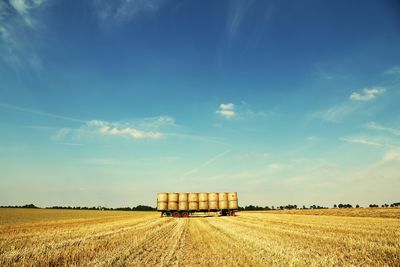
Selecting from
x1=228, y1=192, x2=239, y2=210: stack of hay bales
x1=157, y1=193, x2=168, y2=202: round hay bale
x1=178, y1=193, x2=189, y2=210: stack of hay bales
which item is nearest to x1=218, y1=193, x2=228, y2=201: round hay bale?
x1=228, y1=192, x2=239, y2=210: stack of hay bales

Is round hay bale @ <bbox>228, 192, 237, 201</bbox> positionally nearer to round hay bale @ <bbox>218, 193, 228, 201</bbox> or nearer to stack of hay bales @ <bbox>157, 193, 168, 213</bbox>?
round hay bale @ <bbox>218, 193, 228, 201</bbox>

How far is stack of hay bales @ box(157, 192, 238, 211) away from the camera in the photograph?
43469 mm

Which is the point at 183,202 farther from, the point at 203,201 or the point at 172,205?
the point at 203,201

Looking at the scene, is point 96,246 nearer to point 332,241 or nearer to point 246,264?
point 246,264

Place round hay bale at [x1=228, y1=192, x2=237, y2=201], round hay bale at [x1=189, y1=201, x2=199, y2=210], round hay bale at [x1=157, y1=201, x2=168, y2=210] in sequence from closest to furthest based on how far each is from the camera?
round hay bale at [x1=157, y1=201, x2=168, y2=210]
round hay bale at [x1=189, y1=201, x2=199, y2=210]
round hay bale at [x1=228, y1=192, x2=237, y2=201]

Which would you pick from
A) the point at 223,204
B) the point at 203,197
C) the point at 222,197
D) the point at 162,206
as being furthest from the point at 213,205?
the point at 162,206

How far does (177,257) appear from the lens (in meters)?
7.72

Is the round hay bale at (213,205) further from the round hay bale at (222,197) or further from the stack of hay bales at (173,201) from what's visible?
the stack of hay bales at (173,201)

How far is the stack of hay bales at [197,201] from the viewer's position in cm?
4347

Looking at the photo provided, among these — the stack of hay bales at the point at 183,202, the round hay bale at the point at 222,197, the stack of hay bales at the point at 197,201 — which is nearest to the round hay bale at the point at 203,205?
the stack of hay bales at the point at 197,201

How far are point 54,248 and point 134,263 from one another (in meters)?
3.79

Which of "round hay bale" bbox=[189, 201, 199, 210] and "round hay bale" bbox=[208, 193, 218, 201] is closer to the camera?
"round hay bale" bbox=[189, 201, 199, 210]

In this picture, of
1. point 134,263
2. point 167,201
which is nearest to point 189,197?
point 167,201

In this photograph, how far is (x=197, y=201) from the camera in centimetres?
4462
